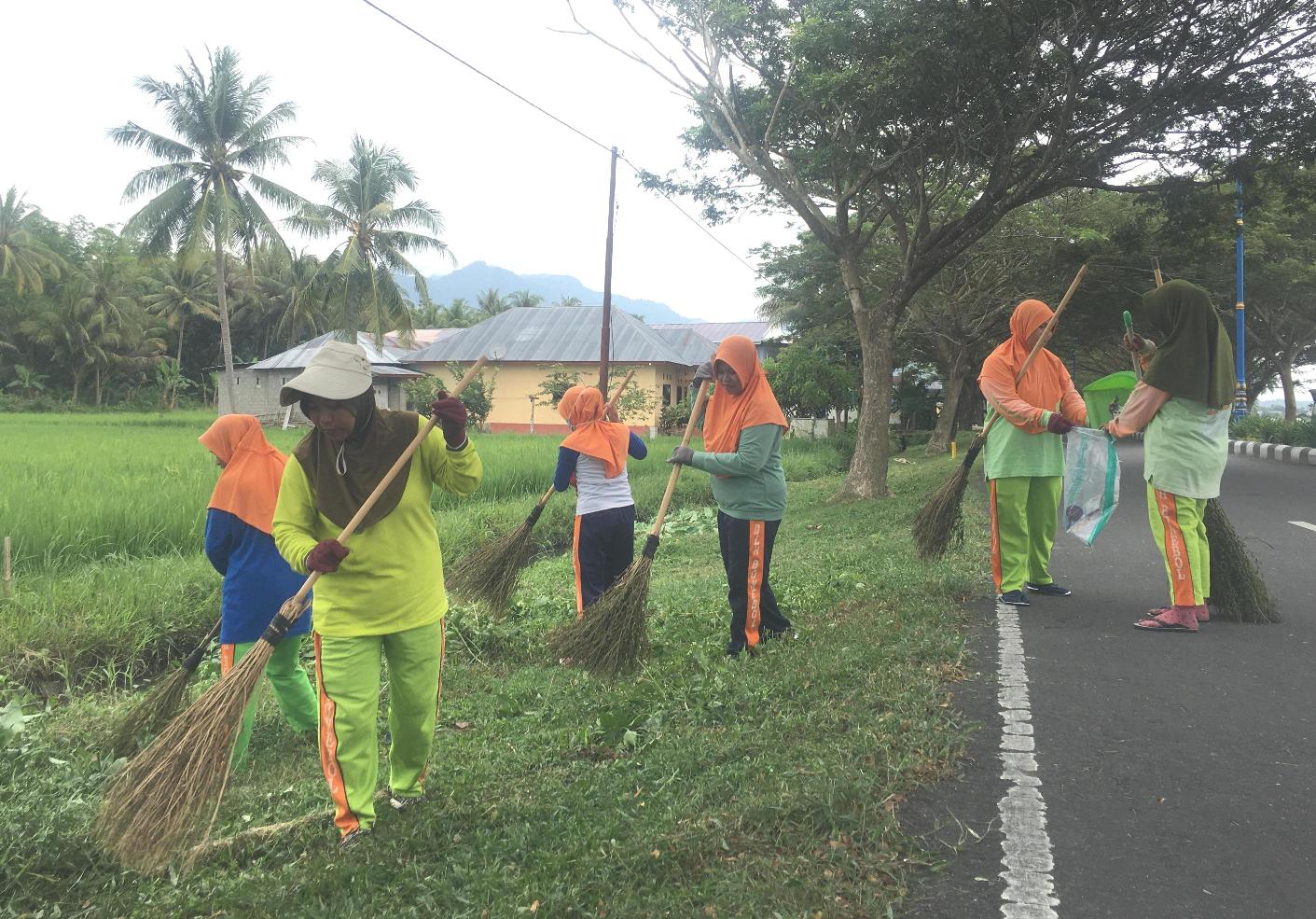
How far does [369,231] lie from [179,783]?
105 feet

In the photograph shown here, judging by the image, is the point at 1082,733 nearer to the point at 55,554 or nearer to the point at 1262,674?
the point at 1262,674

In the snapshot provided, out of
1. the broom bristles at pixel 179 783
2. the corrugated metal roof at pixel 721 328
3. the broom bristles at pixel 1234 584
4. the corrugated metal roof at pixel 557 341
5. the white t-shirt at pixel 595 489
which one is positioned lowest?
the broom bristles at pixel 179 783

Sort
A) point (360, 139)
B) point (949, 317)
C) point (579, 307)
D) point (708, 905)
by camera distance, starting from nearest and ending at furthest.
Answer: point (708, 905) → point (949, 317) → point (360, 139) → point (579, 307)

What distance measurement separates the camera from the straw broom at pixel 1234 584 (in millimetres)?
4805

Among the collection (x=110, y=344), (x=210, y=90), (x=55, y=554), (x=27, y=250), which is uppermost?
(x=210, y=90)

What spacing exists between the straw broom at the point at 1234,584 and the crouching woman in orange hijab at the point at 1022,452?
0.81 meters

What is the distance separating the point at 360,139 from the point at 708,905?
114 ft

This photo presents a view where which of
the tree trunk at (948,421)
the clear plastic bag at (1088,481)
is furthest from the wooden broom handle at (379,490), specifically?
the tree trunk at (948,421)

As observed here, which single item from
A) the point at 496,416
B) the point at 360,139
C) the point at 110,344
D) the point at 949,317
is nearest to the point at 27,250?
the point at 110,344

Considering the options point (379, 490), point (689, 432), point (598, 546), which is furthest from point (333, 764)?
point (598, 546)

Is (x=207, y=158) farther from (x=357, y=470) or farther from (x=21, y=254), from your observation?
(x=357, y=470)

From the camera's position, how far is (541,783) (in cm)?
337

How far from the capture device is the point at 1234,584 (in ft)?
15.9

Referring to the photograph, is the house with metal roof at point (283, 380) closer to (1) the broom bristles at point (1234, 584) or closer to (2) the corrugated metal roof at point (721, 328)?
(2) the corrugated metal roof at point (721, 328)
